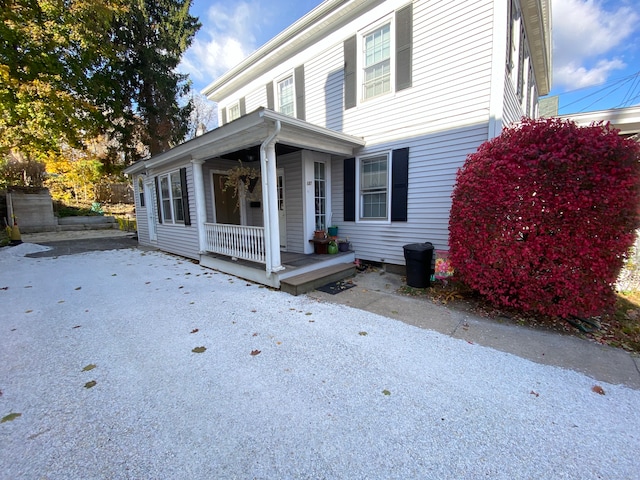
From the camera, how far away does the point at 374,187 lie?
591 centimetres

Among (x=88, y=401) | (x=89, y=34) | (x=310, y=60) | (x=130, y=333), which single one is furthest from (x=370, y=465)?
(x=89, y=34)

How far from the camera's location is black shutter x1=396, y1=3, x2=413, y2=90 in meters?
5.03

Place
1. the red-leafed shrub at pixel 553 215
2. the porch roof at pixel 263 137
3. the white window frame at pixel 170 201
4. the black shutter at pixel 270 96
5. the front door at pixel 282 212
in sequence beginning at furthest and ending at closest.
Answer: the black shutter at pixel 270 96
the white window frame at pixel 170 201
the front door at pixel 282 212
the porch roof at pixel 263 137
the red-leafed shrub at pixel 553 215

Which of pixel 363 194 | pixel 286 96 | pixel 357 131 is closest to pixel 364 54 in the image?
pixel 357 131

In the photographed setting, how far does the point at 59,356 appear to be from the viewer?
8.70ft

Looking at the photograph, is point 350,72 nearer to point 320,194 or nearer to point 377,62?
point 377,62

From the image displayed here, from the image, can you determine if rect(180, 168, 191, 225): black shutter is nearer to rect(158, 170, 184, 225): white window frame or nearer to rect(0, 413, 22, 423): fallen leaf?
rect(158, 170, 184, 225): white window frame

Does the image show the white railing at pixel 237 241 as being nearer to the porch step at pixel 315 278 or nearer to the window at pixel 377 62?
the porch step at pixel 315 278

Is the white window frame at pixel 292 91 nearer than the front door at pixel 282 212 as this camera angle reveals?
No

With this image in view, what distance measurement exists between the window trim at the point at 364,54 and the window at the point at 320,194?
5.62ft

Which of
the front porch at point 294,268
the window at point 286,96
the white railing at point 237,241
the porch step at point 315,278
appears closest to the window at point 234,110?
the window at point 286,96

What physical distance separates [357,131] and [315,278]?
11.2 feet

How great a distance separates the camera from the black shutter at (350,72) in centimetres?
580

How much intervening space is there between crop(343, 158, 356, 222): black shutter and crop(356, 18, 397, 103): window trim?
4.42ft
